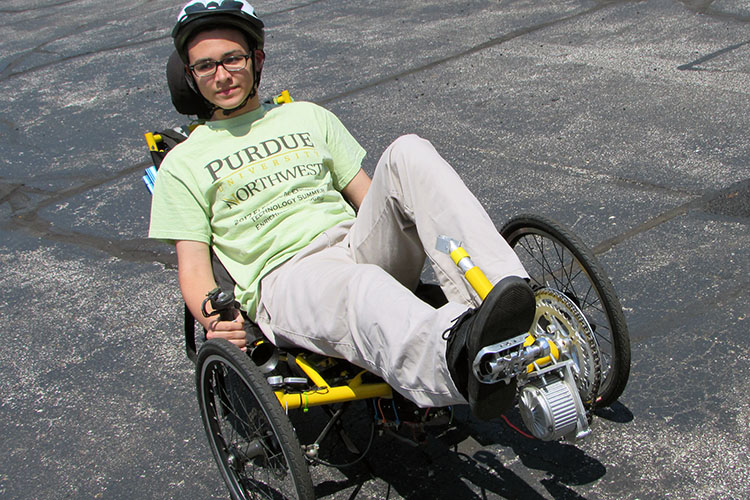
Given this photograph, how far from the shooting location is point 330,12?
33.0 ft

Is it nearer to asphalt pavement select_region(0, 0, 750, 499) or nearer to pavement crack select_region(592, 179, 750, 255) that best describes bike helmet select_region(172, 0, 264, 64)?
asphalt pavement select_region(0, 0, 750, 499)

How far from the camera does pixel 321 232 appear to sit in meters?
2.95

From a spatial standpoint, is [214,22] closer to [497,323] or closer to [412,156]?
[412,156]

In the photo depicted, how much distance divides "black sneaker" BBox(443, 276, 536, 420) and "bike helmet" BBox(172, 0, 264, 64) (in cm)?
145

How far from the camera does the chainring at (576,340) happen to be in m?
2.51

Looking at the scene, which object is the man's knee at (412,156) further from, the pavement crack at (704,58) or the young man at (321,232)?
the pavement crack at (704,58)

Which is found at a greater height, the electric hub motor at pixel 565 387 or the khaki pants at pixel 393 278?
the khaki pants at pixel 393 278

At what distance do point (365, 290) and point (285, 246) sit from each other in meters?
0.57

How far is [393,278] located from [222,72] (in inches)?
40.6

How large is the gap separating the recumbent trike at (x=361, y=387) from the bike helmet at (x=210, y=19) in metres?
0.82

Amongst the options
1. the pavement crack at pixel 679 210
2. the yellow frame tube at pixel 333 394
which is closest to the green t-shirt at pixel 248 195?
the yellow frame tube at pixel 333 394

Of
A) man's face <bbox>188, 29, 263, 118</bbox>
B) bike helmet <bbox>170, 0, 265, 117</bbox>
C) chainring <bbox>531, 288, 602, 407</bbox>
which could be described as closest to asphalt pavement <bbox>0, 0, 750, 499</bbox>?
chainring <bbox>531, 288, 602, 407</bbox>

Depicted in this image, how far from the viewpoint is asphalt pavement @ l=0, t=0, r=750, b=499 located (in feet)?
9.32

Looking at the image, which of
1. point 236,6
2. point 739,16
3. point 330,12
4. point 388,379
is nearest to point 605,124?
point 739,16
